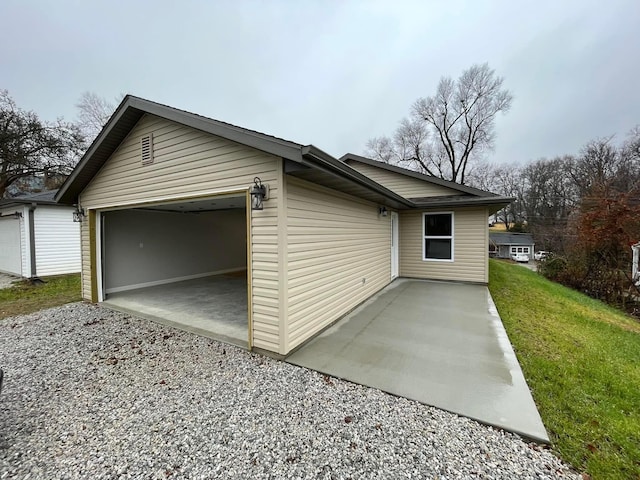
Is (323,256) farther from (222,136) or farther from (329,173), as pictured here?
(222,136)

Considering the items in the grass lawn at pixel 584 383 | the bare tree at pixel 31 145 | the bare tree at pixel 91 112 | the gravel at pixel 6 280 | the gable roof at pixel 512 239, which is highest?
the bare tree at pixel 91 112

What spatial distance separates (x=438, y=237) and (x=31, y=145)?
19.7 metres

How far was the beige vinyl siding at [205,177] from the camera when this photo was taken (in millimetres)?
3561

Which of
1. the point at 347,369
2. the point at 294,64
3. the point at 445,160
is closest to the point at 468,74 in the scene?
the point at 445,160

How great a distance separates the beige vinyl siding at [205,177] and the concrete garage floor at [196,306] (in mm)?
1004

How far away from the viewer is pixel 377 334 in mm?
4312

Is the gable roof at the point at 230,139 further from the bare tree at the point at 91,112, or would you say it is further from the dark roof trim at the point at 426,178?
the bare tree at the point at 91,112

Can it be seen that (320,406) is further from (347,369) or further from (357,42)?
(357,42)

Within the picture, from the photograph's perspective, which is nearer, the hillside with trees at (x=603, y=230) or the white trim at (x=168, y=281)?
the white trim at (x=168, y=281)

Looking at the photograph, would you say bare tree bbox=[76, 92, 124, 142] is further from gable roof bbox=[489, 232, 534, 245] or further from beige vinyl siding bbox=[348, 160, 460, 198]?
gable roof bbox=[489, 232, 534, 245]

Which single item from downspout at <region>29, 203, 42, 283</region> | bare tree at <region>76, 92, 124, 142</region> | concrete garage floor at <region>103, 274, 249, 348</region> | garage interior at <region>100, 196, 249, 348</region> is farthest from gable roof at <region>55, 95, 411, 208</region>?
bare tree at <region>76, 92, 124, 142</region>

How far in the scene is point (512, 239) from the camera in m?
31.2

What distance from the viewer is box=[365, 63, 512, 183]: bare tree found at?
20500 mm

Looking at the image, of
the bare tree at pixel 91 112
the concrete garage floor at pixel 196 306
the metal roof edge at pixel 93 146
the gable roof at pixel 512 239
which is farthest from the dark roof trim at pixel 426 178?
the gable roof at pixel 512 239
